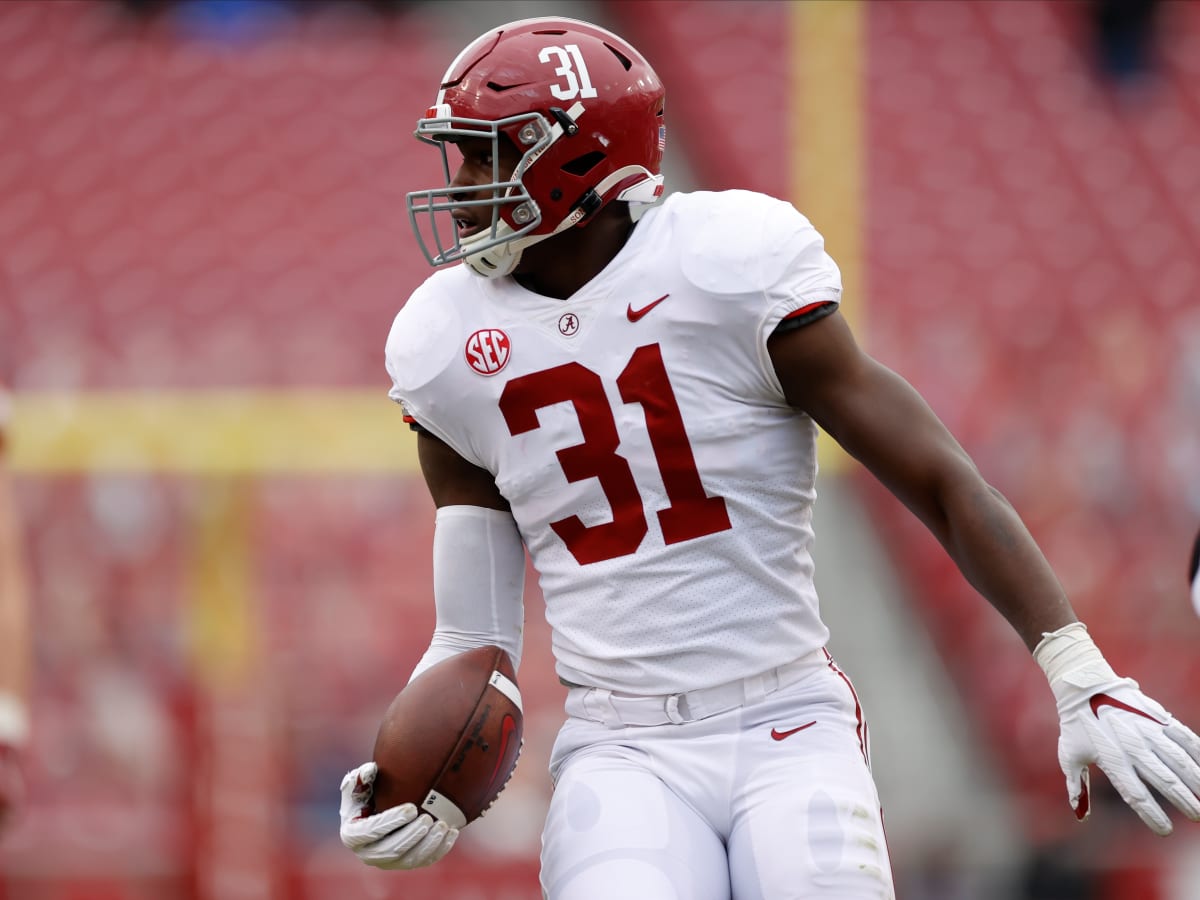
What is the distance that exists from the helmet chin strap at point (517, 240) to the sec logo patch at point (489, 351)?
0.32 feet

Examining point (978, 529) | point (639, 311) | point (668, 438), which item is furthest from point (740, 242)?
point (978, 529)

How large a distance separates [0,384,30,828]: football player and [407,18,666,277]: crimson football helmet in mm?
932

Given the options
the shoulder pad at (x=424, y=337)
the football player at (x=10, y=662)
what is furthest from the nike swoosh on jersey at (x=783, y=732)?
the football player at (x=10, y=662)

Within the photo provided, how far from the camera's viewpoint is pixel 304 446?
15.5ft

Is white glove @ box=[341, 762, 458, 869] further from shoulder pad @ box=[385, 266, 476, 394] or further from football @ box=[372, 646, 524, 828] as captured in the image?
shoulder pad @ box=[385, 266, 476, 394]

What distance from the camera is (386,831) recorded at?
6.86 feet

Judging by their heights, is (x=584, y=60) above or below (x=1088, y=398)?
above

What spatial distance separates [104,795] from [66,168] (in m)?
2.66

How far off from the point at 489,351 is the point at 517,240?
165mm

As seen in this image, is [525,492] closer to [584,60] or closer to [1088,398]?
[584,60]

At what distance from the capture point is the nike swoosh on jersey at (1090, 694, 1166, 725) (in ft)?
6.34

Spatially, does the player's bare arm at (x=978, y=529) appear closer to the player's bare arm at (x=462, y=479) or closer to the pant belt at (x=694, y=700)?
the pant belt at (x=694, y=700)

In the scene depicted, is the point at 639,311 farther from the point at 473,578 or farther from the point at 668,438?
the point at 473,578

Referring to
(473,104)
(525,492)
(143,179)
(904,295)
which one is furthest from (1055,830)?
(143,179)
